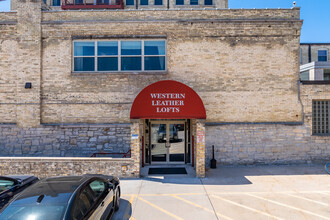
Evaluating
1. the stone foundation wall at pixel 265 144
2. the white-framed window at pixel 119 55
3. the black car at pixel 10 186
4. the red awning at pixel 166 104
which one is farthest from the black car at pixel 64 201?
the white-framed window at pixel 119 55

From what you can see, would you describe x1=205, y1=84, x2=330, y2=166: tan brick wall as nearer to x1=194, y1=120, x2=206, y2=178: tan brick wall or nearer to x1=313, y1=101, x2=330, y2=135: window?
x1=313, y1=101, x2=330, y2=135: window

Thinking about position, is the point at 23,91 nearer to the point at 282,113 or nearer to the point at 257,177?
the point at 257,177

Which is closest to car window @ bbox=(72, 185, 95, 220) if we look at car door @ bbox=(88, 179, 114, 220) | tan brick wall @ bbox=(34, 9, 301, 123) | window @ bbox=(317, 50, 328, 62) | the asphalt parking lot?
car door @ bbox=(88, 179, 114, 220)

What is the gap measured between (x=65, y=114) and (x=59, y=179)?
712 cm

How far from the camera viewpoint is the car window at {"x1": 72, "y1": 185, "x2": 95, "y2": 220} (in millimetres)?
4148

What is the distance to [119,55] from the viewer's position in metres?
12.1

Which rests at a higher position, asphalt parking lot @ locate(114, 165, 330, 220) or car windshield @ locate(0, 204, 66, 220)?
car windshield @ locate(0, 204, 66, 220)

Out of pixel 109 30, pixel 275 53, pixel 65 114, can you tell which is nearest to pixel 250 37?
pixel 275 53

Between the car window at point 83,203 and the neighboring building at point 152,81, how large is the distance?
664cm

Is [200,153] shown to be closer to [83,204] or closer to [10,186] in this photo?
[83,204]

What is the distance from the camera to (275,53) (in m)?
12.0

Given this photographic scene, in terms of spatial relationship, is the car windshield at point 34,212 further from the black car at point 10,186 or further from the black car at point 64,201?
the black car at point 10,186

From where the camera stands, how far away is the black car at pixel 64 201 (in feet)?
12.8

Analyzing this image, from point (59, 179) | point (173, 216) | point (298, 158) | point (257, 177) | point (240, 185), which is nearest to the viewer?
point (59, 179)
